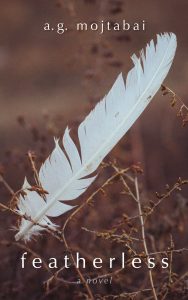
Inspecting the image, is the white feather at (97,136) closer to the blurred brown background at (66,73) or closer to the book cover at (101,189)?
the book cover at (101,189)

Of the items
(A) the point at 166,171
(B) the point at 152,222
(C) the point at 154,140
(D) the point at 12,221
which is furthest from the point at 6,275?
(C) the point at 154,140

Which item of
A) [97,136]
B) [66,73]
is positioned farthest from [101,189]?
[66,73]

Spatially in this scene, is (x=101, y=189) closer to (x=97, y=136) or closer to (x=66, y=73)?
(x=97, y=136)

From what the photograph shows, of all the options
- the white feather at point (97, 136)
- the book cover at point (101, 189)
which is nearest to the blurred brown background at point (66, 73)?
the book cover at point (101, 189)

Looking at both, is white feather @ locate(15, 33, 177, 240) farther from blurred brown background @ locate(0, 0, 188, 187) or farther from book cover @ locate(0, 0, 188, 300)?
blurred brown background @ locate(0, 0, 188, 187)

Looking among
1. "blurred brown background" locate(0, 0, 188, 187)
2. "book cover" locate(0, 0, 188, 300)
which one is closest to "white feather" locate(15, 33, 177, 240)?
"book cover" locate(0, 0, 188, 300)

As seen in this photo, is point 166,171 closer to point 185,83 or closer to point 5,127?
point 185,83

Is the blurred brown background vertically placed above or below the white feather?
above

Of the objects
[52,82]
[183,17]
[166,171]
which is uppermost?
[183,17]
